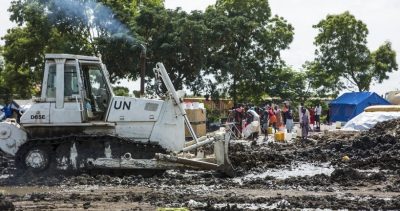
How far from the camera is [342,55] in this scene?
63875mm

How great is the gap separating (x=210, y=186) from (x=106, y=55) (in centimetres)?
2641

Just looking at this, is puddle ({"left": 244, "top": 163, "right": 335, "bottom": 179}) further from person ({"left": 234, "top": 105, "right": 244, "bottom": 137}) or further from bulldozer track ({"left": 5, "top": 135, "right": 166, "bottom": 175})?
person ({"left": 234, "top": 105, "right": 244, "bottom": 137})

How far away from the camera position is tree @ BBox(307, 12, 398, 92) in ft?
209

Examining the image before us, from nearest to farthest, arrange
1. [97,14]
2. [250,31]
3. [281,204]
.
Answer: [281,204], [97,14], [250,31]

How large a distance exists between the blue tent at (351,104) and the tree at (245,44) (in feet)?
16.0

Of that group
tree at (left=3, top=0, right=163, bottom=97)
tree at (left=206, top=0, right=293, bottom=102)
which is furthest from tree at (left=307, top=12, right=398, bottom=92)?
tree at (left=3, top=0, right=163, bottom=97)

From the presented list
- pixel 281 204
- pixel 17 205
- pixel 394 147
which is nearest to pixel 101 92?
pixel 17 205

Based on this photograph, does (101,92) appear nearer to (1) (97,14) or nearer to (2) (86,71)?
(2) (86,71)

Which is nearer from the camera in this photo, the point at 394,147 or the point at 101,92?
the point at 101,92

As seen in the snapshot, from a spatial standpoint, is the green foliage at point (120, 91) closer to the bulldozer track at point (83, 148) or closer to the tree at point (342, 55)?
the bulldozer track at point (83, 148)

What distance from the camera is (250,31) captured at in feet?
170

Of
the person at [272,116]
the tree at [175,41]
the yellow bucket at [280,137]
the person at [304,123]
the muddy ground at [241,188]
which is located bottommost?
the muddy ground at [241,188]

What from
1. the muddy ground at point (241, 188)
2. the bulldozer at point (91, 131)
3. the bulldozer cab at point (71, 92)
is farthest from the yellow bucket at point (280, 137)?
the bulldozer cab at point (71, 92)

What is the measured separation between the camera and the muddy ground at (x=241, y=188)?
1259cm
